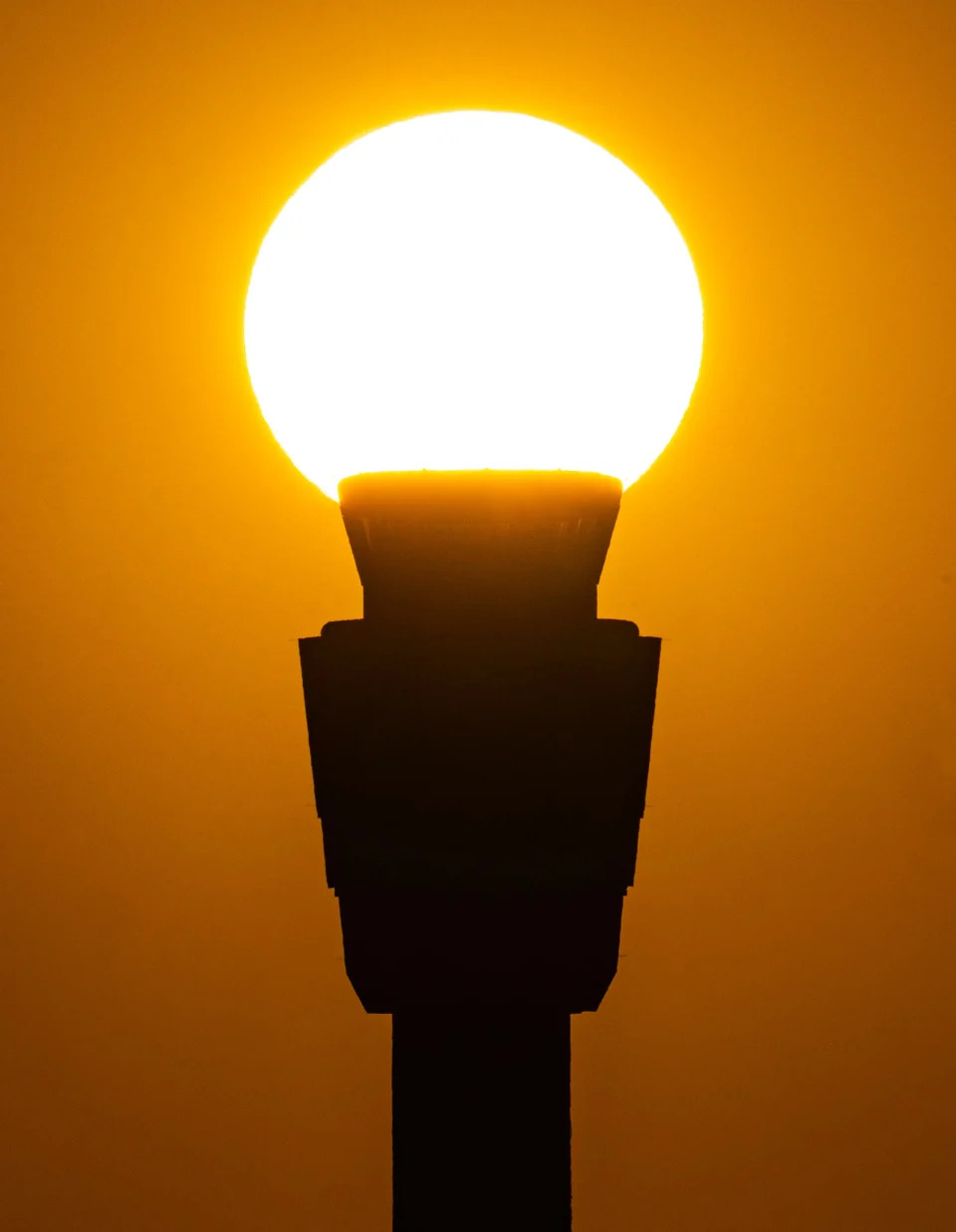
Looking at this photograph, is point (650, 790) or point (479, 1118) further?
point (650, 790)

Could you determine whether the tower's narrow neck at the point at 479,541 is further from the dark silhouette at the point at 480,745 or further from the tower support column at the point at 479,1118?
the tower support column at the point at 479,1118

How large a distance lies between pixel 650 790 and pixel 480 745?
337mm

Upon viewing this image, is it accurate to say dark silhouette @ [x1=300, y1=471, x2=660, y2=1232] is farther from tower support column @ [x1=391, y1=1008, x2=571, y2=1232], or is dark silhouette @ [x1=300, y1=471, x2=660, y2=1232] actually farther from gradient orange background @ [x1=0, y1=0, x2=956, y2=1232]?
gradient orange background @ [x1=0, y1=0, x2=956, y2=1232]

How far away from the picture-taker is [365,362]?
1.49 ft

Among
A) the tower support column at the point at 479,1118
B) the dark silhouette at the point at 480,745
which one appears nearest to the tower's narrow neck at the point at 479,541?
the dark silhouette at the point at 480,745

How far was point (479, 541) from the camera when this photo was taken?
1.48 feet

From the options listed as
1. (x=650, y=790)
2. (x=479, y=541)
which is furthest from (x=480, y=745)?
(x=650, y=790)

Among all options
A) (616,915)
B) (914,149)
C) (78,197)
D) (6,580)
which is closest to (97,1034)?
(6,580)

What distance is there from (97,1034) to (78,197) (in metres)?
0.59

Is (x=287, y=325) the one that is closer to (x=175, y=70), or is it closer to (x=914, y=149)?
(x=175, y=70)

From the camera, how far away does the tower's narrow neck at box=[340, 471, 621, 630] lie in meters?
0.45

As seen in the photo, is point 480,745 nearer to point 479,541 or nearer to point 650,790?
point 479,541

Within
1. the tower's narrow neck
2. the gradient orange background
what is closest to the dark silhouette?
the tower's narrow neck

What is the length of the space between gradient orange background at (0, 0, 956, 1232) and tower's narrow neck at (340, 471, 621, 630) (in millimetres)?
297
